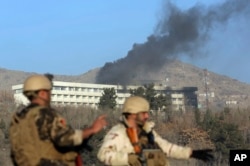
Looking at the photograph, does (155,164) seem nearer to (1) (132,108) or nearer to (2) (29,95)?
(1) (132,108)

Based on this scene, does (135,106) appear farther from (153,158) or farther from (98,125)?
(98,125)

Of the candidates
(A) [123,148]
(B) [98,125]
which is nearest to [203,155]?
(A) [123,148]

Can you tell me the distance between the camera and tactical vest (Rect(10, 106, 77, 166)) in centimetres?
907

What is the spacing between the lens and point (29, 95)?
9312 mm

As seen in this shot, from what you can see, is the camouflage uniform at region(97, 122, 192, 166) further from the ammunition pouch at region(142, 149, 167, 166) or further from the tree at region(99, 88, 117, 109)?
the tree at region(99, 88, 117, 109)

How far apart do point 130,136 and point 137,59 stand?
127230 millimetres

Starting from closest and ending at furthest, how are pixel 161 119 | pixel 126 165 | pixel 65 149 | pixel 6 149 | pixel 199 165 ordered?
pixel 65 149 → pixel 126 165 → pixel 199 165 → pixel 6 149 → pixel 161 119

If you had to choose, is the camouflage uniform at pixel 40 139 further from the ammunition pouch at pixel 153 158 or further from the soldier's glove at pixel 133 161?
the ammunition pouch at pixel 153 158

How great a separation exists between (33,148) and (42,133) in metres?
0.18

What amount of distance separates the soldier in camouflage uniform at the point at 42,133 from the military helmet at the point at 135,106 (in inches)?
46.9

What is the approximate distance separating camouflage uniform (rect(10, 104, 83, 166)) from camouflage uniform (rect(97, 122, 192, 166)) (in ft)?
2.90

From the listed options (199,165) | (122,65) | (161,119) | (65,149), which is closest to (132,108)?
(65,149)

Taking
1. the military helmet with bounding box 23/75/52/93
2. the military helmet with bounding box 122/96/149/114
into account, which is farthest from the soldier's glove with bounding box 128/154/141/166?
the military helmet with bounding box 23/75/52/93

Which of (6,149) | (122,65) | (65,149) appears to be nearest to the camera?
(65,149)
